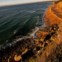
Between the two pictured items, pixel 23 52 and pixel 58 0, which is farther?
pixel 58 0

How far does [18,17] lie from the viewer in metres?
2.16

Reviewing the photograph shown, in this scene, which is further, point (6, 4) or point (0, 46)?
point (6, 4)

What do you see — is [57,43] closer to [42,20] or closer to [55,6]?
[42,20]

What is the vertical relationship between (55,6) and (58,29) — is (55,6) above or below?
above

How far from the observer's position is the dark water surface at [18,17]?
2.09 metres

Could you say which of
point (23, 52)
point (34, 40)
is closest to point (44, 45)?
point (34, 40)

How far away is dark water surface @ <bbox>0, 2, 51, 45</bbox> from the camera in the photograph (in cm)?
209

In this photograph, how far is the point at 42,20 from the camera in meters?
2.12

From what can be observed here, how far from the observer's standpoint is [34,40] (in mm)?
2033

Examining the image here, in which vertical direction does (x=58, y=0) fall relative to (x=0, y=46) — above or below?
above

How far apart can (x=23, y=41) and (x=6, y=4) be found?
0.54 meters

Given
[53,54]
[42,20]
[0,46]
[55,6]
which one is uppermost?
[55,6]

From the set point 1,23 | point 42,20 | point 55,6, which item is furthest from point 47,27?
point 1,23

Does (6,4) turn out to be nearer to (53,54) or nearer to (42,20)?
(42,20)
